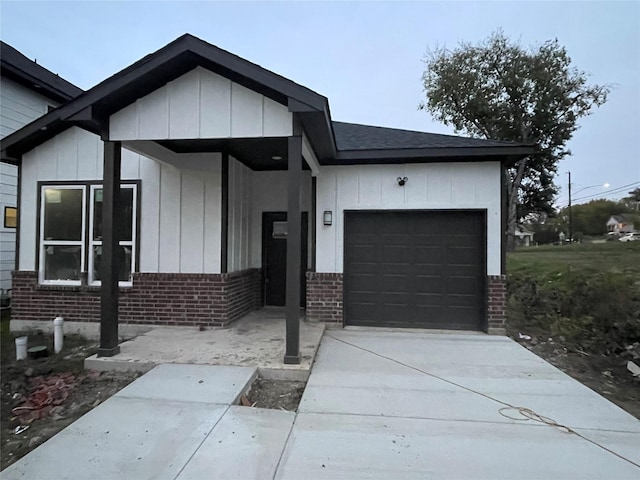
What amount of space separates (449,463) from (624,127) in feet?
66.1

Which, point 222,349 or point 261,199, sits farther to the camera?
point 261,199

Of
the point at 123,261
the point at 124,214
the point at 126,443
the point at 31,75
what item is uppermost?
the point at 31,75

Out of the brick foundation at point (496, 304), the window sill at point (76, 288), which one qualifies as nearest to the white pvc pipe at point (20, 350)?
the window sill at point (76, 288)

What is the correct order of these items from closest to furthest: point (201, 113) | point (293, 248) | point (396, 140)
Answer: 1. point (293, 248)
2. point (201, 113)
3. point (396, 140)

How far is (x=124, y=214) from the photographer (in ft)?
21.0

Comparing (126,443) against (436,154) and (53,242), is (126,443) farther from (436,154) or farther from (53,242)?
(436,154)

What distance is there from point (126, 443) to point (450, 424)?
2588 mm

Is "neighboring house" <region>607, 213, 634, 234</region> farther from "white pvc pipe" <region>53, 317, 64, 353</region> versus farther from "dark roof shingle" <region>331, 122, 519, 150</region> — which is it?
"white pvc pipe" <region>53, 317, 64, 353</region>

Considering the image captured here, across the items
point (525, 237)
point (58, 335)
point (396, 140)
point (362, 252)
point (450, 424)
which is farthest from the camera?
point (525, 237)

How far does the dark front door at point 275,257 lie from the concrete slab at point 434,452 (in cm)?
470

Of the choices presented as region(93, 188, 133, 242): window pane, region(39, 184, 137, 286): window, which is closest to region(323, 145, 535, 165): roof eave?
region(93, 188, 133, 242): window pane

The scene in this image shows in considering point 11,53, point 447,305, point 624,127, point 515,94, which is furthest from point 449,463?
point 515,94

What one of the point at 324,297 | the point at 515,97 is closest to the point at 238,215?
the point at 324,297

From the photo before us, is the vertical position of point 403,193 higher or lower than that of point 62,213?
higher
